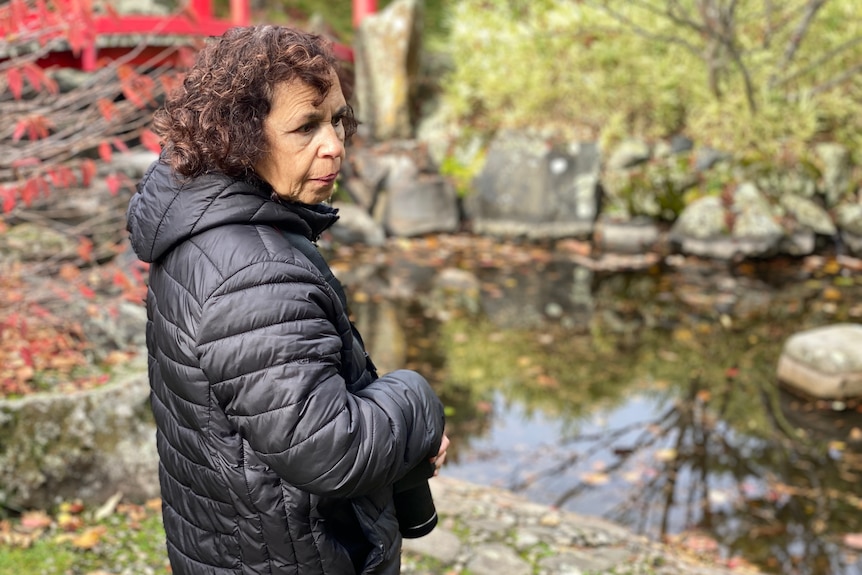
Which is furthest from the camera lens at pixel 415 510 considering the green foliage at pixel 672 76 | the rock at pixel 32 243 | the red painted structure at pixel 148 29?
the green foliage at pixel 672 76

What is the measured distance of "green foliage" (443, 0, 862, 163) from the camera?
10336mm

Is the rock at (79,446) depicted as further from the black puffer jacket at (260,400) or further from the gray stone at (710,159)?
the gray stone at (710,159)

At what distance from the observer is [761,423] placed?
5.91 m

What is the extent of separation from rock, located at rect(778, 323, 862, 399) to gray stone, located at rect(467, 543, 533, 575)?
3.44 meters

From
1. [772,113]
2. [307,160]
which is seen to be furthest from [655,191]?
[307,160]

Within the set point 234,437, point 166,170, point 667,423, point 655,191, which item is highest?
point 166,170

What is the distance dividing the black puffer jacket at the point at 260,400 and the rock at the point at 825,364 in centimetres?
512

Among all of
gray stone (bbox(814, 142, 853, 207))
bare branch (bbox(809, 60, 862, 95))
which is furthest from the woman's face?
bare branch (bbox(809, 60, 862, 95))

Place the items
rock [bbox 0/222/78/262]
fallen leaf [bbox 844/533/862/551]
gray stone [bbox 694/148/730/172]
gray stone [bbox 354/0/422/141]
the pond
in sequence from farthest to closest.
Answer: gray stone [bbox 354/0/422/141] < gray stone [bbox 694/148/730/172] < rock [bbox 0/222/78/262] < the pond < fallen leaf [bbox 844/533/862/551]

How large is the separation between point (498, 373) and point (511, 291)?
1916 millimetres

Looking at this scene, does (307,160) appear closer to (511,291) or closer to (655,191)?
(511,291)

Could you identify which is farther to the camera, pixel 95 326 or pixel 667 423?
pixel 667 423

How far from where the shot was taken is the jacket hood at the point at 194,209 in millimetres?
1620

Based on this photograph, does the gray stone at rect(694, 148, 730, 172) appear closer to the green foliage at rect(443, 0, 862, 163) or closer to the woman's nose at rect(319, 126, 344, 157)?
the green foliage at rect(443, 0, 862, 163)
